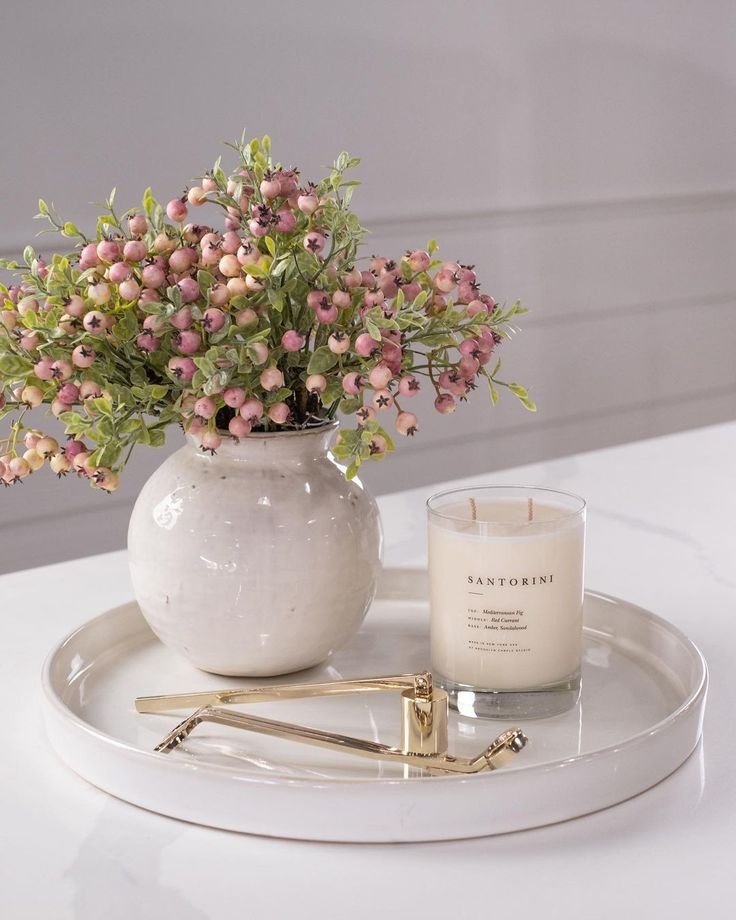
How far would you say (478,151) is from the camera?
2.65 m

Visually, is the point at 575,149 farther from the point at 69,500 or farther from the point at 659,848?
the point at 659,848

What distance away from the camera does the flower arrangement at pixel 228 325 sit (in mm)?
588

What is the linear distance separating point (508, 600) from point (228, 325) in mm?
214

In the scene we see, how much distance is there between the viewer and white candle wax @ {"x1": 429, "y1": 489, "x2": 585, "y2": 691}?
0.63m

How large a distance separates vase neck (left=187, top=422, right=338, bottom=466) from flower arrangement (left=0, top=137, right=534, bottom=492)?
30mm

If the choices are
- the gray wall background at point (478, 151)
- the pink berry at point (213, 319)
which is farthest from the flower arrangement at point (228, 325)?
the gray wall background at point (478, 151)

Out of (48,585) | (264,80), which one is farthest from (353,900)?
(264,80)

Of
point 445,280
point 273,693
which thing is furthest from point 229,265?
point 273,693

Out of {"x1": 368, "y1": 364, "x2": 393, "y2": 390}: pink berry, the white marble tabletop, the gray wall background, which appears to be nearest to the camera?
the white marble tabletop

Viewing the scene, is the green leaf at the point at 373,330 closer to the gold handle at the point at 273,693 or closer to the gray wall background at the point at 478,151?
the gold handle at the point at 273,693

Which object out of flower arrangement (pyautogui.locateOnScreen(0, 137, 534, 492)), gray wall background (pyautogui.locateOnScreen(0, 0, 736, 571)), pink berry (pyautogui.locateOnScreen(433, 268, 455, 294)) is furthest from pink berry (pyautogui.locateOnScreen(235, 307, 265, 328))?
gray wall background (pyautogui.locateOnScreen(0, 0, 736, 571))

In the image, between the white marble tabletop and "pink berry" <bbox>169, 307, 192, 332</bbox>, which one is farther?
"pink berry" <bbox>169, 307, 192, 332</bbox>

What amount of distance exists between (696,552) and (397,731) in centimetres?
42

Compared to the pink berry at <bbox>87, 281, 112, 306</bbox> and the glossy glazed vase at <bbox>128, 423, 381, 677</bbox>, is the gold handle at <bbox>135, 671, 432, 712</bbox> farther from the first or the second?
the pink berry at <bbox>87, 281, 112, 306</bbox>
